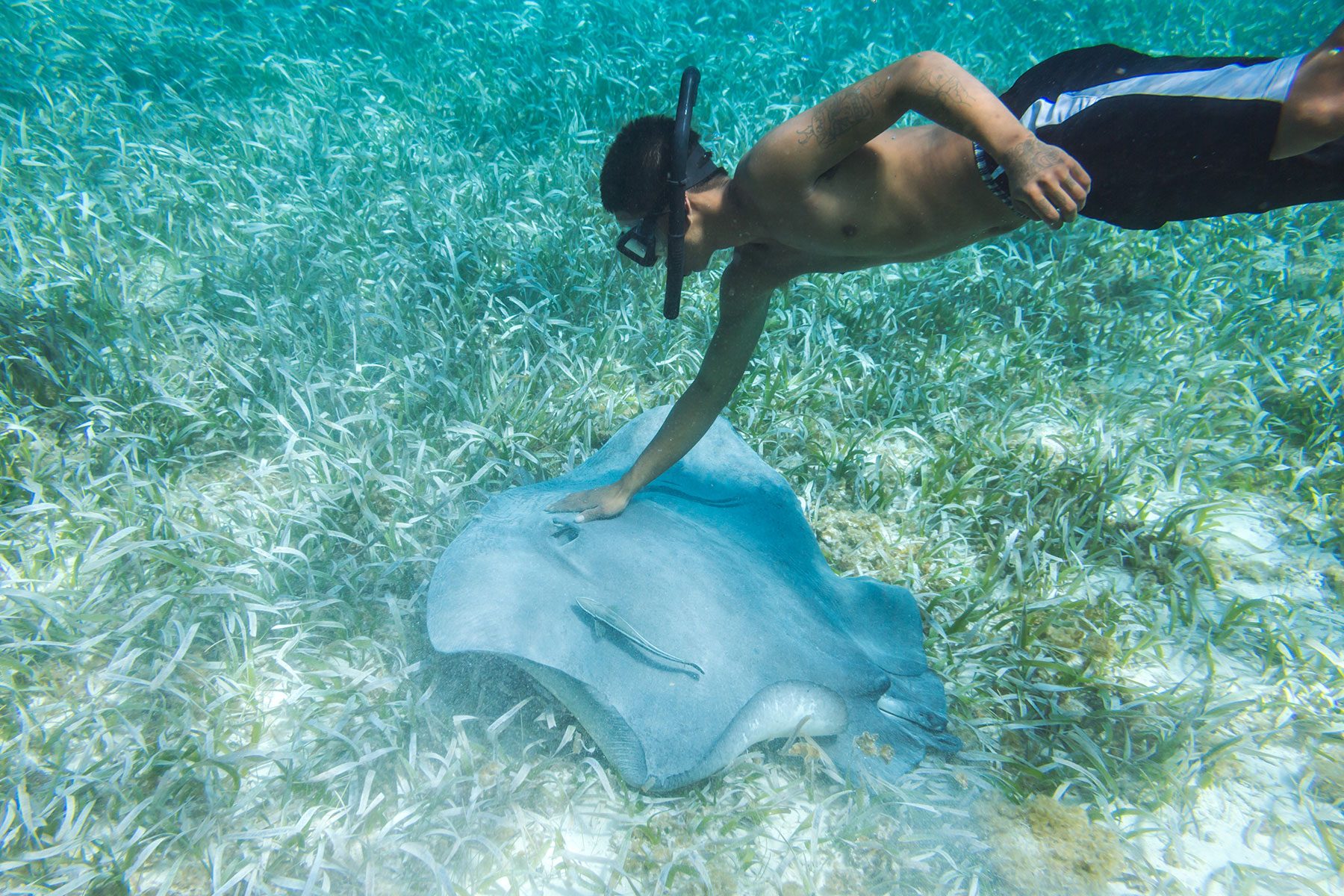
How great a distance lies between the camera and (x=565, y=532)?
7.18 ft

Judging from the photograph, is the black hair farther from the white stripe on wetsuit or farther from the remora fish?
the remora fish

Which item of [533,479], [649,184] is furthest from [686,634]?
[649,184]

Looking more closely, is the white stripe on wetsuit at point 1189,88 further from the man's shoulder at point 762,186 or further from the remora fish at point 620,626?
the remora fish at point 620,626

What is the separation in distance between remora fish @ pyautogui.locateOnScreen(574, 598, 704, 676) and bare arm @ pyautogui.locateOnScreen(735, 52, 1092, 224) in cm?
160

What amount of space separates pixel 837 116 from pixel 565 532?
67.4 inches

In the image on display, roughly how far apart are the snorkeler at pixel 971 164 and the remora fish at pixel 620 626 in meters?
0.42

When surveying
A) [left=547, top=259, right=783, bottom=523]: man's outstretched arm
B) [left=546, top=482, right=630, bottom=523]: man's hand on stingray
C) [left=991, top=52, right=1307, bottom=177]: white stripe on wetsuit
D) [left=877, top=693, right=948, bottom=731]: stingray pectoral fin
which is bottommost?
[left=877, top=693, right=948, bottom=731]: stingray pectoral fin

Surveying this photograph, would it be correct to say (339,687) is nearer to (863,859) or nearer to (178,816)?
(178,816)

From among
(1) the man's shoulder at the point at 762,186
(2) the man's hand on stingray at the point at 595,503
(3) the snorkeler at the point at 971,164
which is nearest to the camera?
(3) the snorkeler at the point at 971,164

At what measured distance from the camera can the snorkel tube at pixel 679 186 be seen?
191 cm

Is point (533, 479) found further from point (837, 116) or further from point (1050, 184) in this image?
point (1050, 184)

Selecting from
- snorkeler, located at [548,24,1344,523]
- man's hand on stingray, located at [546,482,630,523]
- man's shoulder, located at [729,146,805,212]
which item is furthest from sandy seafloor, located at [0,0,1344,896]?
man's shoulder, located at [729,146,805,212]

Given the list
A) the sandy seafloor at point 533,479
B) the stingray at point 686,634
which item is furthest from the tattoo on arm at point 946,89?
the sandy seafloor at point 533,479

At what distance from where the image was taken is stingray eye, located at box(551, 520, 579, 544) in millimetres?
2168
